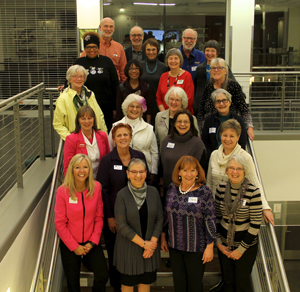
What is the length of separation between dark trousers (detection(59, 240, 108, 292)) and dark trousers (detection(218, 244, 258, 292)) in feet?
3.47

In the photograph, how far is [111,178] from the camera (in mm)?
3271

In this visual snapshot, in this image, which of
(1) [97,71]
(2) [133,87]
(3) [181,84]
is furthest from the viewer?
(1) [97,71]

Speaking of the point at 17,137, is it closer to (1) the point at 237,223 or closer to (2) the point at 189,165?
(2) the point at 189,165

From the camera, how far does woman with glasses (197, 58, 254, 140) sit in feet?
12.6

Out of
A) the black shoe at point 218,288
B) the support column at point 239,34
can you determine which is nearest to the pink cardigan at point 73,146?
the black shoe at point 218,288

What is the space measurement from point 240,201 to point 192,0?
6632 millimetres

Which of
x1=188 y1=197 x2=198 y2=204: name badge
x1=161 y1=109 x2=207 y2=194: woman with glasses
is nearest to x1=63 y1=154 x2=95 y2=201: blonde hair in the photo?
x1=161 y1=109 x2=207 y2=194: woman with glasses

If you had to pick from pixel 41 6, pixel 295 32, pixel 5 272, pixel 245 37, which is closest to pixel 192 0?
pixel 245 37

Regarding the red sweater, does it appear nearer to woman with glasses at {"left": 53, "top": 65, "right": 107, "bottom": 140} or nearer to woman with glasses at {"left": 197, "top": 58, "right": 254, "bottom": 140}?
woman with glasses at {"left": 197, "top": 58, "right": 254, "bottom": 140}

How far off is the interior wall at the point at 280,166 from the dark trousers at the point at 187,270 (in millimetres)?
3421

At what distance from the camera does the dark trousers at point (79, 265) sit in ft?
10.4

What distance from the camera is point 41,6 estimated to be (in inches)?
361

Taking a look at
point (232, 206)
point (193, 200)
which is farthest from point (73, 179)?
point (232, 206)

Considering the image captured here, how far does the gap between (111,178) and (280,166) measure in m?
3.92
